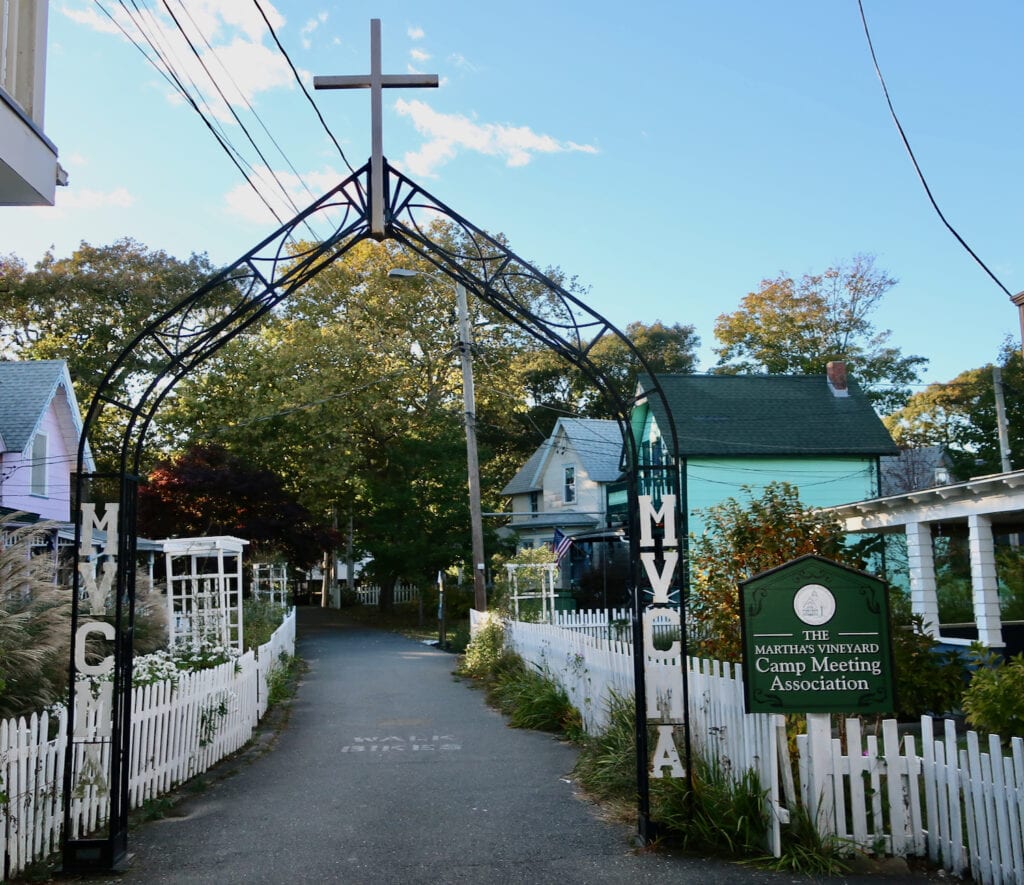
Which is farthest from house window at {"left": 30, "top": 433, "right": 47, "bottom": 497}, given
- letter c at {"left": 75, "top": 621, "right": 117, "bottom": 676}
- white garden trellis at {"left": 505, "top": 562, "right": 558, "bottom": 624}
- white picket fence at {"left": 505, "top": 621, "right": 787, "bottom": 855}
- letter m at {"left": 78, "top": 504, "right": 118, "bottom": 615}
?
letter c at {"left": 75, "top": 621, "right": 117, "bottom": 676}

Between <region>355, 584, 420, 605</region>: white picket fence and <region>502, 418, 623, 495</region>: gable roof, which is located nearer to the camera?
<region>502, 418, 623, 495</region>: gable roof

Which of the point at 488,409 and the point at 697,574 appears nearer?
the point at 697,574

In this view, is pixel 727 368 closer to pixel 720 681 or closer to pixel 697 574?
pixel 697 574

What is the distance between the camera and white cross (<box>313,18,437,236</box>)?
7.41m

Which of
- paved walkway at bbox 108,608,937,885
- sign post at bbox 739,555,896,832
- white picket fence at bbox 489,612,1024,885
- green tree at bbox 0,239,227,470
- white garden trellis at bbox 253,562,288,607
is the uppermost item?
green tree at bbox 0,239,227,470

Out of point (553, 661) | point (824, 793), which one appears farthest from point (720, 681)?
point (553, 661)

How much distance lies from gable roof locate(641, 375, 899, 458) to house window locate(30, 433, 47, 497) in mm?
15840

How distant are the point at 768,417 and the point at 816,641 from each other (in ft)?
83.3

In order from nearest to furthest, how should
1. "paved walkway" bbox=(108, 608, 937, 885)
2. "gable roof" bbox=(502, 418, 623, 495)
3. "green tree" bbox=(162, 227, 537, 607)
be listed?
"paved walkway" bbox=(108, 608, 937, 885) → "green tree" bbox=(162, 227, 537, 607) → "gable roof" bbox=(502, 418, 623, 495)

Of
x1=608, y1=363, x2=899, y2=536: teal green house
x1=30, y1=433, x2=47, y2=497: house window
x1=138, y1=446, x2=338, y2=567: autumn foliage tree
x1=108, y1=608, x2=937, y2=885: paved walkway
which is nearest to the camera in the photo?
x1=108, y1=608, x2=937, y2=885: paved walkway

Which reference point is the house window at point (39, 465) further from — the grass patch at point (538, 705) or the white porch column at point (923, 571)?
the white porch column at point (923, 571)

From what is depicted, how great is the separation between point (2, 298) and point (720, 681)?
36460 millimetres

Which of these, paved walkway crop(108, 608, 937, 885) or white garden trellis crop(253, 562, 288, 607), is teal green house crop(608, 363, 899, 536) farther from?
paved walkway crop(108, 608, 937, 885)

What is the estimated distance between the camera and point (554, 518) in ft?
135
